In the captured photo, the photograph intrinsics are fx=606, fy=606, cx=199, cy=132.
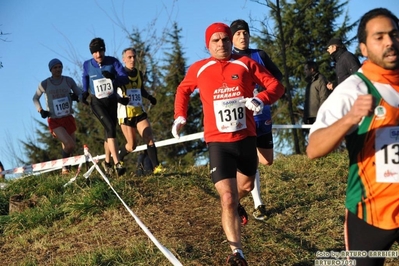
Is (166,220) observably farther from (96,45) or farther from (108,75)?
(96,45)

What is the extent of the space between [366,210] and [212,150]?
260 cm

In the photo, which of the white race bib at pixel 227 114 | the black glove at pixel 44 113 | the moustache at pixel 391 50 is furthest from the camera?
the black glove at pixel 44 113

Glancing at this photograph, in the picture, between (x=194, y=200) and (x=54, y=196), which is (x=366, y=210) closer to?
(x=194, y=200)

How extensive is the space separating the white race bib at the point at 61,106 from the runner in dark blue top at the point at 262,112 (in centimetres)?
480

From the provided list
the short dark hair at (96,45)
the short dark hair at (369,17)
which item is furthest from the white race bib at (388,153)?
the short dark hair at (96,45)

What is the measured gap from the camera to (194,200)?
803 cm

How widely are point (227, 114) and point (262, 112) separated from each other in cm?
173

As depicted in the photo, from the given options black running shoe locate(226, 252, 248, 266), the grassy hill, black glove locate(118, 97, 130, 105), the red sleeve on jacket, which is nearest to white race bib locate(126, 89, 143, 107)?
black glove locate(118, 97, 130, 105)

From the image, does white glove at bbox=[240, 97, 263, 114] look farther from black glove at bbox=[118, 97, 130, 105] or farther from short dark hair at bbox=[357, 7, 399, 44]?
black glove at bbox=[118, 97, 130, 105]

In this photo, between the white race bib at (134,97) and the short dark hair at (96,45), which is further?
the white race bib at (134,97)

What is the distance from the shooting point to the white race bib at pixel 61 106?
11.1 metres

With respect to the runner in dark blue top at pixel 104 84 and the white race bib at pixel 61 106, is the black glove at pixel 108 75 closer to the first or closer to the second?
the runner in dark blue top at pixel 104 84

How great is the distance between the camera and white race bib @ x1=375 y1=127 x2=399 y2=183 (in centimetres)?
306

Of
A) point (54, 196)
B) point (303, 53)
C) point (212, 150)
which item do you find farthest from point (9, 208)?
point (303, 53)
